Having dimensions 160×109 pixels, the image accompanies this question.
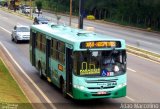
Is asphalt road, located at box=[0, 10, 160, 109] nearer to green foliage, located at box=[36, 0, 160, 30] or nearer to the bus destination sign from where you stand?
the bus destination sign

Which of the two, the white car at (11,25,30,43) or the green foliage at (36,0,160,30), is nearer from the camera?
the white car at (11,25,30,43)

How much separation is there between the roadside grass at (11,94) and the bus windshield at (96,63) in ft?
7.45

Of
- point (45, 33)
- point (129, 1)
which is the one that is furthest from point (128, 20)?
point (45, 33)

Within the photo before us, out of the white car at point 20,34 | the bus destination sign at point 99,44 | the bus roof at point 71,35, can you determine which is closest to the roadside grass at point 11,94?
the bus roof at point 71,35

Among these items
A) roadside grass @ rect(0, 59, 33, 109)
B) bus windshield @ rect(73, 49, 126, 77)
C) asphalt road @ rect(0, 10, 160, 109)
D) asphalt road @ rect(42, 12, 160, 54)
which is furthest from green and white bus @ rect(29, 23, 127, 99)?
asphalt road @ rect(42, 12, 160, 54)

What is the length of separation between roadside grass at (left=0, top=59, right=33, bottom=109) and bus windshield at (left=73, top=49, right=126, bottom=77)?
89.4 inches

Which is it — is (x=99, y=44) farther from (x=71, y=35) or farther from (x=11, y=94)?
(x=11, y=94)

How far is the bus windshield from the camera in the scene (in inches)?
626

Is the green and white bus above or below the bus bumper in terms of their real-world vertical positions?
above

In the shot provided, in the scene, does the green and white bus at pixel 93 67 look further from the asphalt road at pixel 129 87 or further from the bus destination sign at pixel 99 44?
the asphalt road at pixel 129 87

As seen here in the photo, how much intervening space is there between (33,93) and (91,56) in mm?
3673

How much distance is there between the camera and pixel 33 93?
60.0 ft

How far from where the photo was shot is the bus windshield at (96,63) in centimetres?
1589

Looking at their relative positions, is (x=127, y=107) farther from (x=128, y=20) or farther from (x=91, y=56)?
(x=128, y=20)
